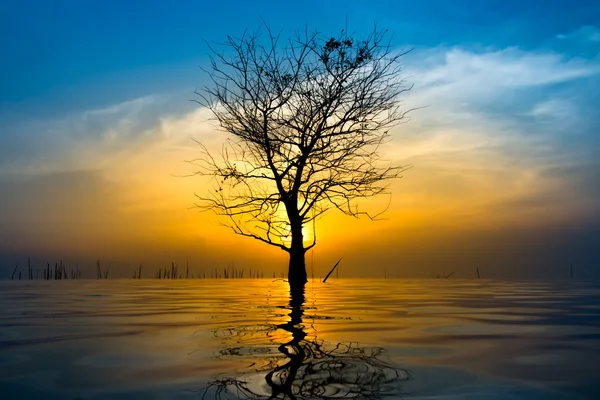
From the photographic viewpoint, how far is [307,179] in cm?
1486

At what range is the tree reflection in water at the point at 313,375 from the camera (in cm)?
229

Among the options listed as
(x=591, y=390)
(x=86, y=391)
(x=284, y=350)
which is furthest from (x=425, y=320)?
(x=86, y=391)

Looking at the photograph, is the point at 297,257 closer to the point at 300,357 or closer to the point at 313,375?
the point at 300,357

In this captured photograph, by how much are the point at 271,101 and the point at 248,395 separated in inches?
505

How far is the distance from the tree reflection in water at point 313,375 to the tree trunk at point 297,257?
37.5 ft

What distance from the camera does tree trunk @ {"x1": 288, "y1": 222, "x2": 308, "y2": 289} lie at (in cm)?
1504

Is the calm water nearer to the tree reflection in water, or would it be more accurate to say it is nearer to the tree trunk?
the tree reflection in water

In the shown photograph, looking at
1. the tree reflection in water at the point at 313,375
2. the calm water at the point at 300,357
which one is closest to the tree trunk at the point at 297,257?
the calm water at the point at 300,357

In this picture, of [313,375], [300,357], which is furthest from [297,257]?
[313,375]

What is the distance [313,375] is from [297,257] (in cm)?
1253

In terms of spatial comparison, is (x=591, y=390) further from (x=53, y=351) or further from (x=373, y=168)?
(x=373, y=168)

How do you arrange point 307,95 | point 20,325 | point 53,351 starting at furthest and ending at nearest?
point 307,95 → point 20,325 → point 53,351

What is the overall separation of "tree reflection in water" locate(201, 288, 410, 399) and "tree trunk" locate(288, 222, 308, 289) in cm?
1143

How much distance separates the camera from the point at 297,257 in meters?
15.1
